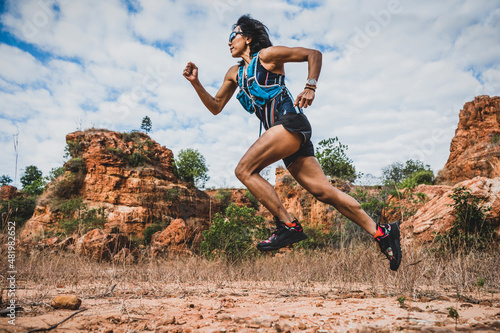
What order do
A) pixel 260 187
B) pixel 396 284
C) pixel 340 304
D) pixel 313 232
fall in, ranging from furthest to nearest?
pixel 313 232 < pixel 396 284 < pixel 260 187 < pixel 340 304

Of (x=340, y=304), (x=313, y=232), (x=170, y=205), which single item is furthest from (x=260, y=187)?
(x=170, y=205)

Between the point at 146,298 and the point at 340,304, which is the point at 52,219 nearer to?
the point at 146,298

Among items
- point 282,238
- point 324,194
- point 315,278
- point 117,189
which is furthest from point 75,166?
point 324,194

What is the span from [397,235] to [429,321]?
114cm

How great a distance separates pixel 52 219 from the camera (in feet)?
71.8

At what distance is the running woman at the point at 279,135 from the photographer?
8.36 ft

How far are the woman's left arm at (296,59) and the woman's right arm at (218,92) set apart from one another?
1.82 ft

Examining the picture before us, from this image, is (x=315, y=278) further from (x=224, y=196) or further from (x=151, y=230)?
(x=224, y=196)

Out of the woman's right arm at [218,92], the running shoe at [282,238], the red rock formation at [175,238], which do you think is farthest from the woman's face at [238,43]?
the red rock formation at [175,238]

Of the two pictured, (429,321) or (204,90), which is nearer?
(429,321)

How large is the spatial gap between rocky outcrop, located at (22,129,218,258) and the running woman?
19.8 m

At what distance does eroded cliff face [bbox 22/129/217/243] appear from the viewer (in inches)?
871

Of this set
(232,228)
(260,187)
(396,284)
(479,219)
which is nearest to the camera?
(260,187)

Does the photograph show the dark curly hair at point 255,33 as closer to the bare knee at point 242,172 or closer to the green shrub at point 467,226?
the bare knee at point 242,172
